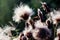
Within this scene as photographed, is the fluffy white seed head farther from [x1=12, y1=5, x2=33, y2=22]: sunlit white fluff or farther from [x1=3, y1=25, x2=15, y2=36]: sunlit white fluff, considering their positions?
[x1=3, y1=25, x2=15, y2=36]: sunlit white fluff

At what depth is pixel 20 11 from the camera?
1.18 metres

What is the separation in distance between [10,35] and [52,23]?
270mm

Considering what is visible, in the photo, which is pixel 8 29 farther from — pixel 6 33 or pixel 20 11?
pixel 20 11

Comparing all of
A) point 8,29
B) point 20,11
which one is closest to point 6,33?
point 8,29

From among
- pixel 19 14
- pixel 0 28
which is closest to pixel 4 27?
pixel 0 28

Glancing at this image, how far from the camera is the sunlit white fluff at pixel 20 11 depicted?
1.17 metres

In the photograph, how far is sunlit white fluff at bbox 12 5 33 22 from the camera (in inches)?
46.1

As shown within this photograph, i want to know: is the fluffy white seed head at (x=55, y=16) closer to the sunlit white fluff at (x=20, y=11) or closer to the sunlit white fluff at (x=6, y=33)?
the sunlit white fluff at (x=20, y=11)

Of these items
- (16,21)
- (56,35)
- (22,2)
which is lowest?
(56,35)

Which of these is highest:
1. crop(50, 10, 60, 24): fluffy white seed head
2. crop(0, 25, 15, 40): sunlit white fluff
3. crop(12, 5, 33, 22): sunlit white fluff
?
crop(12, 5, 33, 22): sunlit white fluff

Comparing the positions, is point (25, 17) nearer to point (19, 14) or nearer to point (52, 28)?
point (19, 14)

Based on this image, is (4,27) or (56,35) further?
(4,27)

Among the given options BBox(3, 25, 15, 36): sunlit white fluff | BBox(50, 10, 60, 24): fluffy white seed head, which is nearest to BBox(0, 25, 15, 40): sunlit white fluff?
BBox(3, 25, 15, 36): sunlit white fluff

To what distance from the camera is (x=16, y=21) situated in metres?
1.21
